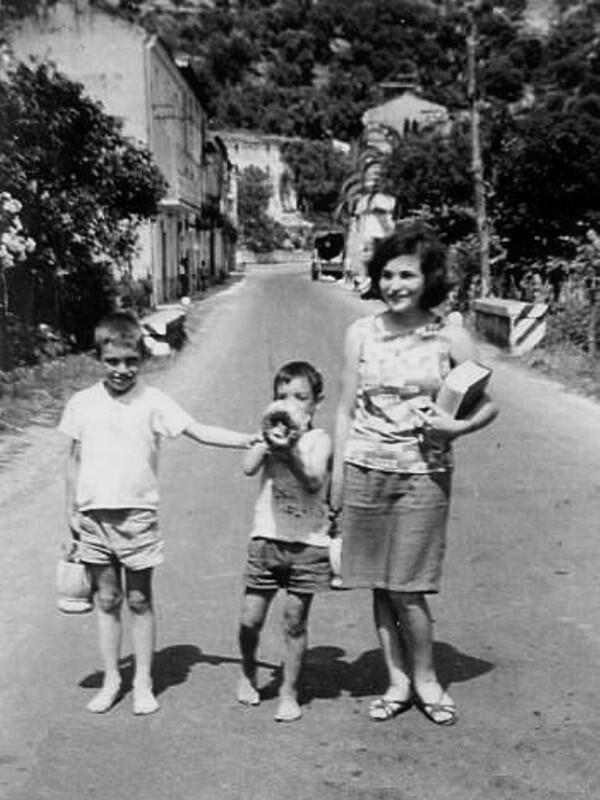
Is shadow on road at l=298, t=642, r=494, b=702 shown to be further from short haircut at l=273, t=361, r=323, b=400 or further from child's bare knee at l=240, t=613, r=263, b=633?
short haircut at l=273, t=361, r=323, b=400

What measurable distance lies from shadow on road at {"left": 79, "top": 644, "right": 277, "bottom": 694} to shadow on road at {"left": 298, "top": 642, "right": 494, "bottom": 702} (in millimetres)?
201

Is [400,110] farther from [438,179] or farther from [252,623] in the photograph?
[252,623]

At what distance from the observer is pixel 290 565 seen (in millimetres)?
3883

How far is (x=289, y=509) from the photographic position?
153 inches

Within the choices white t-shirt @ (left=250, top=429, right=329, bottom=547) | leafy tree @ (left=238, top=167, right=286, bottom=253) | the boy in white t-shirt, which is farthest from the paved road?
leafy tree @ (left=238, top=167, right=286, bottom=253)

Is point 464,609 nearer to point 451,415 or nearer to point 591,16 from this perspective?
point 451,415

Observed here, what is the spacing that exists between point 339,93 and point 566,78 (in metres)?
70.0

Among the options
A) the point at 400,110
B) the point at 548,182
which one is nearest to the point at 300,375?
the point at 548,182

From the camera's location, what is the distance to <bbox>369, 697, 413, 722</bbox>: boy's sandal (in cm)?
397

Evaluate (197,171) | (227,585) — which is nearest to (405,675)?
(227,585)

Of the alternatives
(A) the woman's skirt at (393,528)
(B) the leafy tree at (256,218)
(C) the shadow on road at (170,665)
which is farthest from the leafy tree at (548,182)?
(B) the leafy tree at (256,218)

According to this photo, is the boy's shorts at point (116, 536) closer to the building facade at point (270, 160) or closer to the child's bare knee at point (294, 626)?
the child's bare knee at point (294, 626)

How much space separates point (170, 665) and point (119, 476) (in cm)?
97

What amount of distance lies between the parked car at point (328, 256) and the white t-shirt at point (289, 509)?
46311 mm
